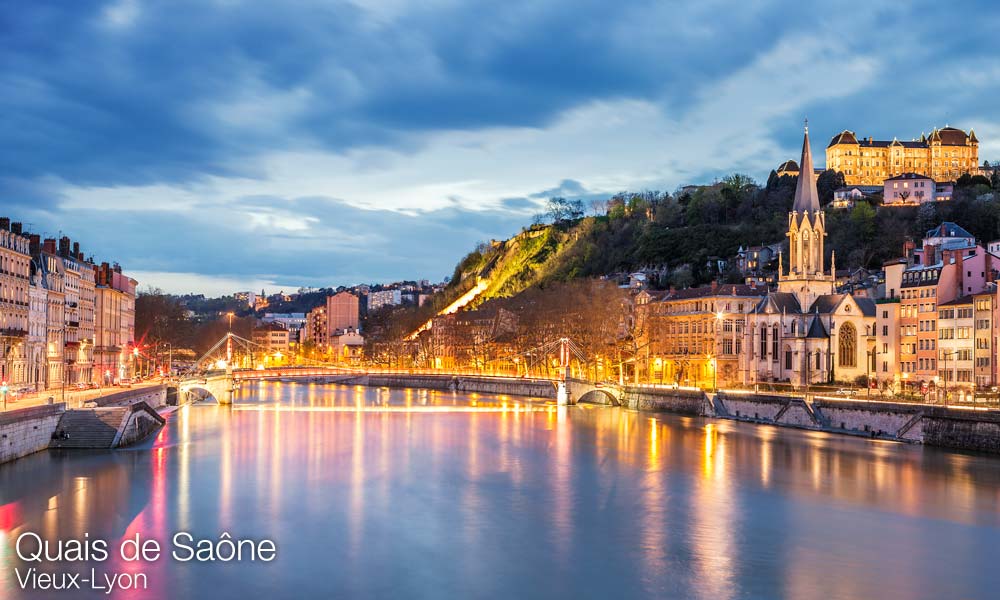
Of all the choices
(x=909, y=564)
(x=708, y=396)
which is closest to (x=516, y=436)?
(x=708, y=396)

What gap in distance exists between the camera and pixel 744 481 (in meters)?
33.4

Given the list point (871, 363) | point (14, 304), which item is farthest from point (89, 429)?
point (871, 363)

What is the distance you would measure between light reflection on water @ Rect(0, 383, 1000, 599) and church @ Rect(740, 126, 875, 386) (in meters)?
21.2

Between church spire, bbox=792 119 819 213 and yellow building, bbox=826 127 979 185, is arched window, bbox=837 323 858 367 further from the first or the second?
yellow building, bbox=826 127 979 185

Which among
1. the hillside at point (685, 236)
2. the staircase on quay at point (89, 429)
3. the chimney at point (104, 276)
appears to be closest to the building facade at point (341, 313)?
the hillside at point (685, 236)

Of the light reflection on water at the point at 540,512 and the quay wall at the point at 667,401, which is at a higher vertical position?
the quay wall at the point at 667,401

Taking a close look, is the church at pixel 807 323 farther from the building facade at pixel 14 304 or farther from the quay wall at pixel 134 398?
the building facade at pixel 14 304

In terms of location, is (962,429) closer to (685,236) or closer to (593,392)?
(593,392)

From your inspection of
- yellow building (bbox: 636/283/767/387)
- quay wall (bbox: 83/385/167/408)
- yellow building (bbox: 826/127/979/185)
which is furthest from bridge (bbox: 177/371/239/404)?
yellow building (bbox: 826/127/979/185)

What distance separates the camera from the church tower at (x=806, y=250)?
233 ft

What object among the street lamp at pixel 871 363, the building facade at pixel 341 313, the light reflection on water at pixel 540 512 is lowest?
the light reflection on water at pixel 540 512

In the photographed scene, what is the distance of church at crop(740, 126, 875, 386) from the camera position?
215ft

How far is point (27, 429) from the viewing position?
107 feet

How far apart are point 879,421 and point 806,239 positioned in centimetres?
3169
